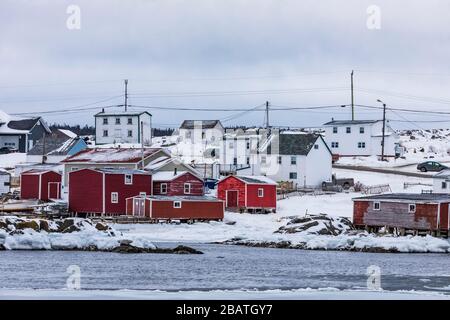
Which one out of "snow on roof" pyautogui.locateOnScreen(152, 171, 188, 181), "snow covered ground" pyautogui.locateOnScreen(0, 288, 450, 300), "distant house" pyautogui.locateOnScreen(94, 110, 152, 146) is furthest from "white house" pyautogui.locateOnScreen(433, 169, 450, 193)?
"snow covered ground" pyautogui.locateOnScreen(0, 288, 450, 300)

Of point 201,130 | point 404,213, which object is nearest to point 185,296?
point 404,213

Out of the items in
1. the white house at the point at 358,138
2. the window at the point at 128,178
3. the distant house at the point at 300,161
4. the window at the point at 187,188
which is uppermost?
the white house at the point at 358,138

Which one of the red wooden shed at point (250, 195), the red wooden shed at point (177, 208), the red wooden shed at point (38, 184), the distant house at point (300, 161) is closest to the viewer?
the red wooden shed at point (177, 208)

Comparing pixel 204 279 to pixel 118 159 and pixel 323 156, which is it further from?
pixel 323 156

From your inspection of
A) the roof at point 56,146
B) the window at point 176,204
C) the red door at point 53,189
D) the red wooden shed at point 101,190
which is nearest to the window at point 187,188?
the red wooden shed at point 101,190

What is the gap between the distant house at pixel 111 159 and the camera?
6819cm

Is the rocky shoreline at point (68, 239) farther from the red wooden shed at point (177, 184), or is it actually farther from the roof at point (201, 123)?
the roof at point (201, 123)

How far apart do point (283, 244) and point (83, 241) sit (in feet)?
34.9

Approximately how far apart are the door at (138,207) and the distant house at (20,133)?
41.5 metres

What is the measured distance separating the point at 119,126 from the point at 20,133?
1092cm

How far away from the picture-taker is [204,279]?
27906mm

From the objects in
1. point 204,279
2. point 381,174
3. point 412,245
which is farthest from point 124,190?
point 204,279
